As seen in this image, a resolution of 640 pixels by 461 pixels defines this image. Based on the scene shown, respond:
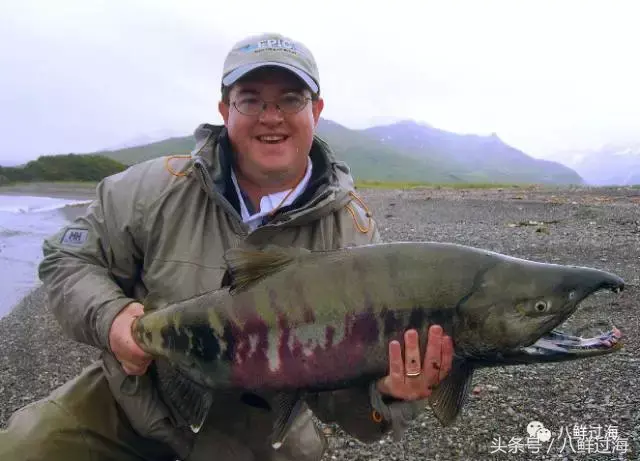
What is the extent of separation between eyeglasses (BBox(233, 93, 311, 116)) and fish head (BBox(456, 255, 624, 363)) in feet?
5.22

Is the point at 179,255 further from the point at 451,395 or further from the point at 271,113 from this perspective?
the point at 451,395

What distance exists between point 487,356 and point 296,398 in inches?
39.6

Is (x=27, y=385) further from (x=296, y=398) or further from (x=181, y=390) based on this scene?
(x=296, y=398)

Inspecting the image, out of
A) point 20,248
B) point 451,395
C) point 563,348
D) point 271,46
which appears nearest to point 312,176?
point 271,46

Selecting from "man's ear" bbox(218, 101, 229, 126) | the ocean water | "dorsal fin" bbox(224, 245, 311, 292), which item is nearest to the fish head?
"dorsal fin" bbox(224, 245, 311, 292)

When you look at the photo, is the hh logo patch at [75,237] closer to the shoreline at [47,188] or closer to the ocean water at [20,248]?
the ocean water at [20,248]

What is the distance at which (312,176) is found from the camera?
3945 millimetres

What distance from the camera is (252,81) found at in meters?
3.63

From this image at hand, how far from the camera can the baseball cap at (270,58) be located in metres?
3.55

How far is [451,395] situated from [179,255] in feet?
5.87

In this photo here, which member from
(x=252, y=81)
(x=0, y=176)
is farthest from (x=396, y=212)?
(x=0, y=176)

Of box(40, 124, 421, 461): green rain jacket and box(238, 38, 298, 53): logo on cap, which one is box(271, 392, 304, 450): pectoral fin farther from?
box(238, 38, 298, 53): logo on cap

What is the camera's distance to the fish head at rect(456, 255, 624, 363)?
2766 millimetres

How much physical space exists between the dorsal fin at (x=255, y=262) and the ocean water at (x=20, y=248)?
1071 cm
